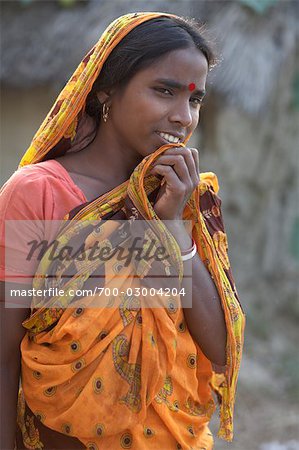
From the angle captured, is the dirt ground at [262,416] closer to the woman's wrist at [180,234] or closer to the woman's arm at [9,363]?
the woman's arm at [9,363]

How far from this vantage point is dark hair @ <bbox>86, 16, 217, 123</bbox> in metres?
2.35

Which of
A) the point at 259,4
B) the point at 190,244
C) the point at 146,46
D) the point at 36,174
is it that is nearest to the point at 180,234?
the point at 190,244

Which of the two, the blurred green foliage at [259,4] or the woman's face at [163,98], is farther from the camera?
the blurred green foliage at [259,4]

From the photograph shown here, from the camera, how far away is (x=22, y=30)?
7.10 meters

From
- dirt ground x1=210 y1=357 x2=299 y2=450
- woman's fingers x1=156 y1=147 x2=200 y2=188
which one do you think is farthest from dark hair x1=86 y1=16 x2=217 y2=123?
dirt ground x1=210 y1=357 x2=299 y2=450

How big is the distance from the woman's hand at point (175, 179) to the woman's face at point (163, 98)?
0.26 ft

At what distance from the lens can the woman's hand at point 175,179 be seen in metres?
2.28

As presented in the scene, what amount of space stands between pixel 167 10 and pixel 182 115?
14.7ft

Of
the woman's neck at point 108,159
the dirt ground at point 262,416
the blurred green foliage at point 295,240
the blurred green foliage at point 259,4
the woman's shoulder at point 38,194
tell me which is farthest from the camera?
the blurred green foliage at point 295,240

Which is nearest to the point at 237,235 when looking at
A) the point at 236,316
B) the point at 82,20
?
the point at 82,20

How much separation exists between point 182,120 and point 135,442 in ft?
3.25

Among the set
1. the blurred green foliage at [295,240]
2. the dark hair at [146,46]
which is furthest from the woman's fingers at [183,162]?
the blurred green foliage at [295,240]

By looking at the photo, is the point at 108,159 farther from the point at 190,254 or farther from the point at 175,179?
the point at 190,254

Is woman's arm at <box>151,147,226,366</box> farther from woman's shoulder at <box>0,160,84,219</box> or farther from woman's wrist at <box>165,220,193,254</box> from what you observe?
woman's shoulder at <box>0,160,84,219</box>
